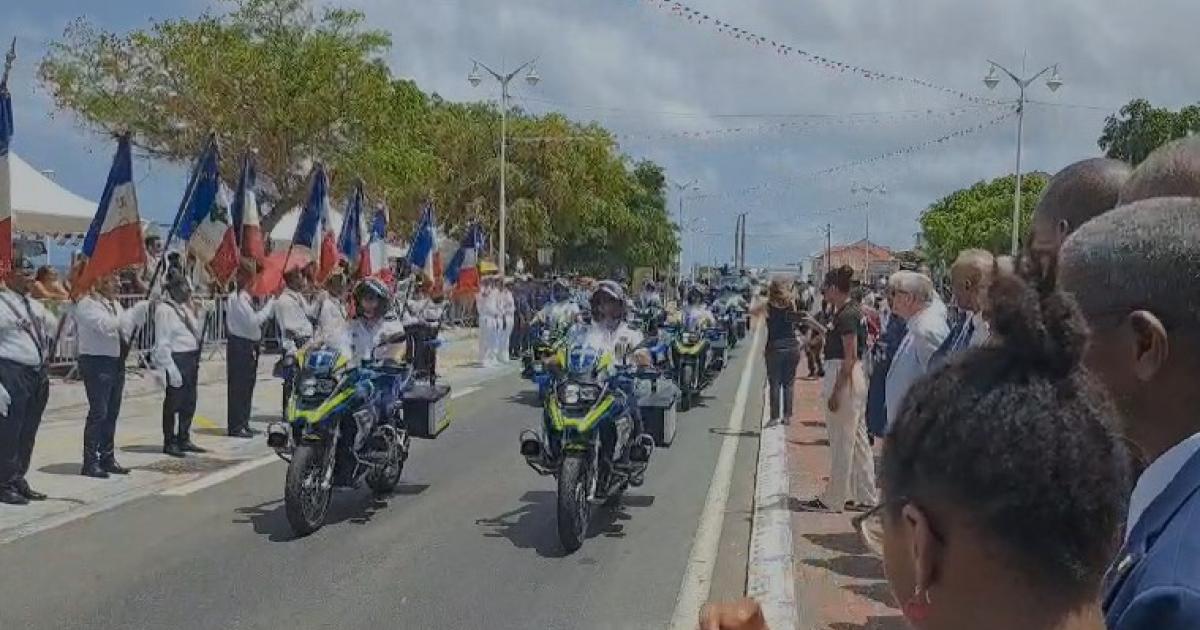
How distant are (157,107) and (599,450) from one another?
2117 centimetres

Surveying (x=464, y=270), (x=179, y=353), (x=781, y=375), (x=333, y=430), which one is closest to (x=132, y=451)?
(x=179, y=353)

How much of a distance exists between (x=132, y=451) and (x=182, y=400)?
26.7 inches

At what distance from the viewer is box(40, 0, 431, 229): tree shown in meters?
26.1

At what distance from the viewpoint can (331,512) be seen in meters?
9.27

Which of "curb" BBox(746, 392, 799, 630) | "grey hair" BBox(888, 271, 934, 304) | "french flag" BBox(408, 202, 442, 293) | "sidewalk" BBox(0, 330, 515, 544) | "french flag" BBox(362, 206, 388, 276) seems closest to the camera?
"curb" BBox(746, 392, 799, 630)

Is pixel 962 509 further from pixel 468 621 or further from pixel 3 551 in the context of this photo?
pixel 3 551

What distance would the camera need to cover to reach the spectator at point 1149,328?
1.56 meters

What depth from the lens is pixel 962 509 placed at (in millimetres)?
1474

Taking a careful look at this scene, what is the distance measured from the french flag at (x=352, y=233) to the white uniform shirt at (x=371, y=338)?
7.77 metres

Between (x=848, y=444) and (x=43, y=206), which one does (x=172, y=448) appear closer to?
(x=848, y=444)

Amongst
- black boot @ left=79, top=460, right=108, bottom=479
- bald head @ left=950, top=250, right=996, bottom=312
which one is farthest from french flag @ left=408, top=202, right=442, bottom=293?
bald head @ left=950, top=250, right=996, bottom=312

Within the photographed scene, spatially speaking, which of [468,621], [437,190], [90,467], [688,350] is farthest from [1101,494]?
[437,190]

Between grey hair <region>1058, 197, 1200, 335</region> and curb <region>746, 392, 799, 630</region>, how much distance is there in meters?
3.07

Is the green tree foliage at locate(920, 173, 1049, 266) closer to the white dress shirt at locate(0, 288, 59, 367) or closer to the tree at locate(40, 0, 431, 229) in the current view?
the tree at locate(40, 0, 431, 229)
